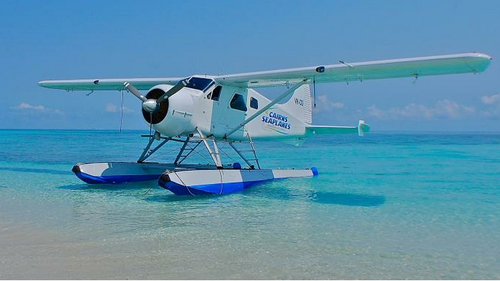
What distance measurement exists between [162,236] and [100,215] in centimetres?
193

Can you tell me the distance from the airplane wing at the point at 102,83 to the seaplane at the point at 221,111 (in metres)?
0.03

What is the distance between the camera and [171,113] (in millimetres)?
9477

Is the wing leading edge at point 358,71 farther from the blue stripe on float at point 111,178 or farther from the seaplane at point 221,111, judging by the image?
the blue stripe on float at point 111,178

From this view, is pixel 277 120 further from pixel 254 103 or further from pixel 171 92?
pixel 171 92

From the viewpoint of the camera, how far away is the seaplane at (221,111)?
8.88 m

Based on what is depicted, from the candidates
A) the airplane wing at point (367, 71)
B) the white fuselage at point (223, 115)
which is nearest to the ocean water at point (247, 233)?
the white fuselage at point (223, 115)

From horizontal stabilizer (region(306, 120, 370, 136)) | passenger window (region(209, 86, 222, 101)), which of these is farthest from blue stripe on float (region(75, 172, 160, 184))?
horizontal stabilizer (region(306, 120, 370, 136))

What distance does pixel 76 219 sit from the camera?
6945 mm

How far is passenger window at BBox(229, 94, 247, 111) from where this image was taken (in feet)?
37.7

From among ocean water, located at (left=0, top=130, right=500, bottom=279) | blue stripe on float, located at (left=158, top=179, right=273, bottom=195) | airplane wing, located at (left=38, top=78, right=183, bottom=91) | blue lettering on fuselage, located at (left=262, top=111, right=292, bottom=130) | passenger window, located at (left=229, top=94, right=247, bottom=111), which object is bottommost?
ocean water, located at (left=0, top=130, right=500, bottom=279)

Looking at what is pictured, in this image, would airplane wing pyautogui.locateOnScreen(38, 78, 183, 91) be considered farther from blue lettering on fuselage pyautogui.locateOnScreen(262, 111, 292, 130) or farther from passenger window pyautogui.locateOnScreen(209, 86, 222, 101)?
blue lettering on fuselage pyautogui.locateOnScreen(262, 111, 292, 130)

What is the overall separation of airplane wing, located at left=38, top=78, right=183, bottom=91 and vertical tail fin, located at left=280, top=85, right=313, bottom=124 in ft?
13.2

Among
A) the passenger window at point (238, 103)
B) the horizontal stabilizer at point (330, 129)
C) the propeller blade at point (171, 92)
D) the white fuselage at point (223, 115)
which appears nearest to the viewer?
the propeller blade at point (171, 92)

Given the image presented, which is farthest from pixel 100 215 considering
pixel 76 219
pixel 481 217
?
pixel 481 217
